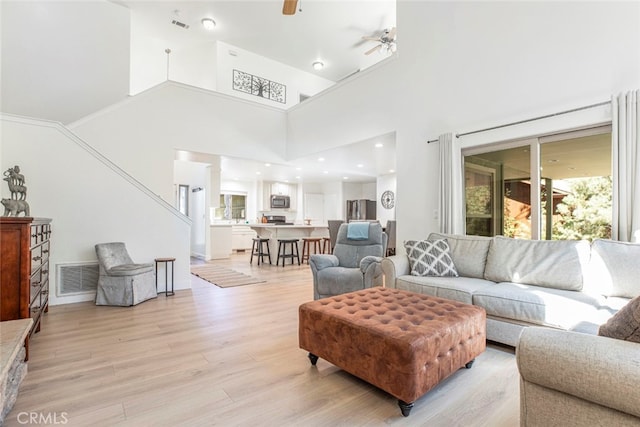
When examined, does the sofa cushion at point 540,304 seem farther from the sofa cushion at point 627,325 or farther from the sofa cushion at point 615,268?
the sofa cushion at point 627,325

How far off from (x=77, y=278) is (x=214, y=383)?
319 cm

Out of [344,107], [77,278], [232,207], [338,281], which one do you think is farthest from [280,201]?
[338,281]

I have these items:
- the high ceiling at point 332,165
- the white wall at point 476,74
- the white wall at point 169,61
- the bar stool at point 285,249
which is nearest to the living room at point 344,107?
the white wall at point 476,74

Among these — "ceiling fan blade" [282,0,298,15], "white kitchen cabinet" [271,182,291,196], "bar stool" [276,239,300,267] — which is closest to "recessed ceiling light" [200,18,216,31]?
"ceiling fan blade" [282,0,298,15]

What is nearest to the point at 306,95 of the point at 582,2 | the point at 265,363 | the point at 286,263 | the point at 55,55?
the point at 286,263

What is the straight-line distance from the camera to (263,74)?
8195 mm

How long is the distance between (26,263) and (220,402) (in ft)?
6.31

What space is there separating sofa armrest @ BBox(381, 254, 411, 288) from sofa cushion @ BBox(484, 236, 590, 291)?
2.59ft

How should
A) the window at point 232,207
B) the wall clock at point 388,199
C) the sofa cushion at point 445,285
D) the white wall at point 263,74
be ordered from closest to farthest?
1. the sofa cushion at point 445,285
2. the white wall at point 263,74
3. the wall clock at point 388,199
4. the window at point 232,207

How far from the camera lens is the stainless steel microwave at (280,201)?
1036 cm

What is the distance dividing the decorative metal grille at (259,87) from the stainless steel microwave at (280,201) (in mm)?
3242

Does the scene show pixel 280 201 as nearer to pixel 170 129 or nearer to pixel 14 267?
pixel 170 129

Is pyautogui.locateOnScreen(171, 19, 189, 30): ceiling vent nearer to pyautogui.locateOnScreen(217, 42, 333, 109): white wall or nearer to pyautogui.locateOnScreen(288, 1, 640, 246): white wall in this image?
pyautogui.locateOnScreen(217, 42, 333, 109): white wall

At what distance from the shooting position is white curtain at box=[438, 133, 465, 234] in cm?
380
